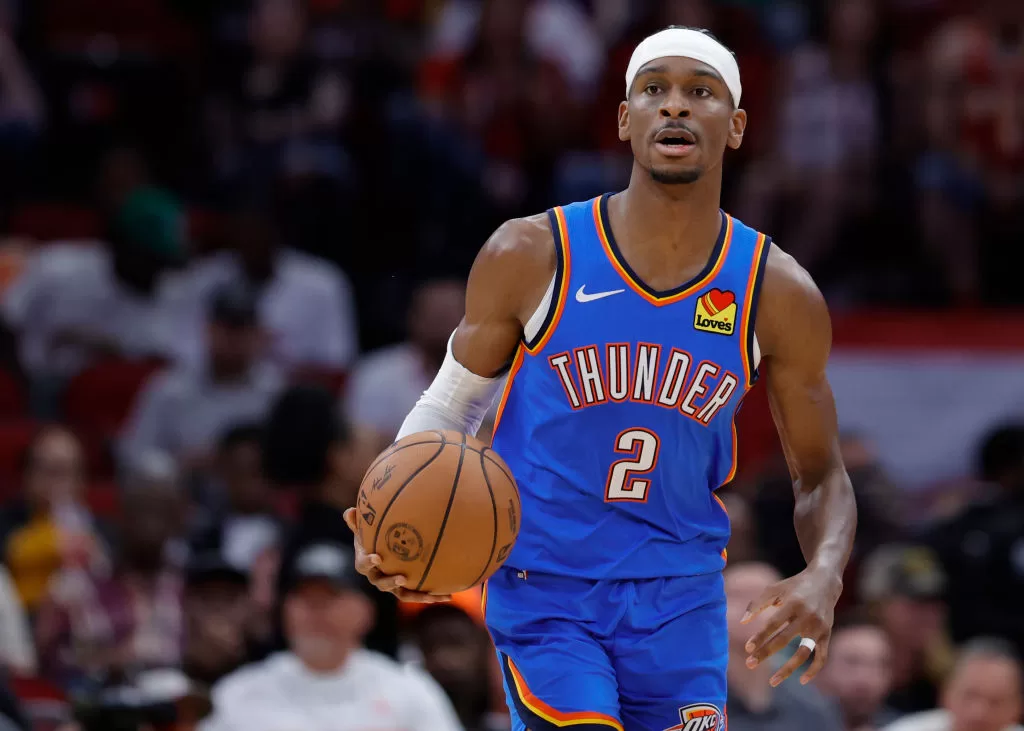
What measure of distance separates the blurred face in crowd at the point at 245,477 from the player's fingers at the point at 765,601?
17.6ft

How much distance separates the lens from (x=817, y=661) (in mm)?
4996

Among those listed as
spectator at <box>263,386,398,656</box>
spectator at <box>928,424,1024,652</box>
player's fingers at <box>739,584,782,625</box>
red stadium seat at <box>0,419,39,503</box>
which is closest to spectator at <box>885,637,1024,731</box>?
spectator at <box>928,424,1024,652</box>

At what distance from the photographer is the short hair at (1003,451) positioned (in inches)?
413

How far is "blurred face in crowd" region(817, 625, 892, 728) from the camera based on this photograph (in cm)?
897

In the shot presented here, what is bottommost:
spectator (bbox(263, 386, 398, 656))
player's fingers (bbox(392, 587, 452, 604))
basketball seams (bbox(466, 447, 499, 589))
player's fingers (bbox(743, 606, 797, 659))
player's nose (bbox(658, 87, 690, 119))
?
spectator (bbox(263, 386, 398, 656))

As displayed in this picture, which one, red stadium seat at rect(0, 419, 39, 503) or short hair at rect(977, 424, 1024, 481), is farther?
red stadium seat at rect(0, 419, 39, 503)

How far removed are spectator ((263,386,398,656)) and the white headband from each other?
3.86 m

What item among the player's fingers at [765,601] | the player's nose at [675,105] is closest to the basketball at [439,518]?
the player's fingers at [765,601]

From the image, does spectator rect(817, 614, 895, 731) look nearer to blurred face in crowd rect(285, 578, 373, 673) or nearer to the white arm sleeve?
blurred face in crowd rect(285, 578, 373, 673)

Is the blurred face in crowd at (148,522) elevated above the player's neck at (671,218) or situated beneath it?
situated beneath

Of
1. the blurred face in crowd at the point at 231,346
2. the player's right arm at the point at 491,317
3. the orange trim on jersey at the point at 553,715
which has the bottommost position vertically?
the blurred face in crowd at the point at 231,346

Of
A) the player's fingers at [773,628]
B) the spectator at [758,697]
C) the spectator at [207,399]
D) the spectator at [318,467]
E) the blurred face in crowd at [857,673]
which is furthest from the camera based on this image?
the spectator at [207,399]

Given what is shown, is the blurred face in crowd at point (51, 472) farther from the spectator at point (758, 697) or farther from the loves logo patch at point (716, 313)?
the loves logo patch at point (716, 313)

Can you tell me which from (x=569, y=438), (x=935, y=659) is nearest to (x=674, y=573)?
(x=569, y=438)
